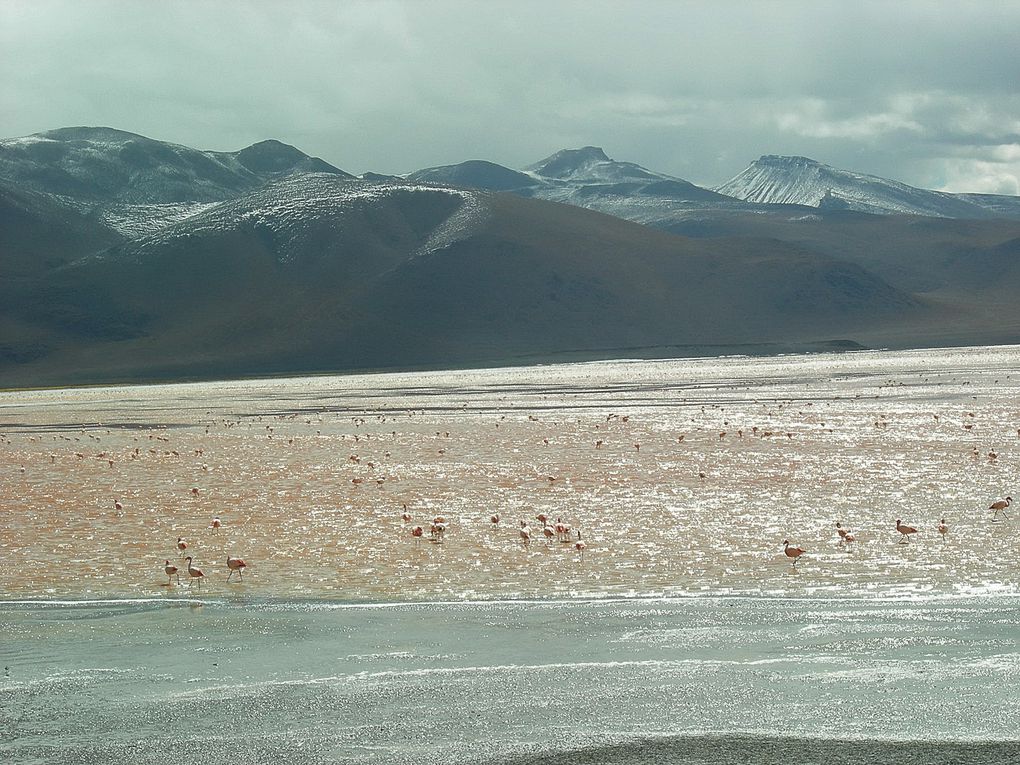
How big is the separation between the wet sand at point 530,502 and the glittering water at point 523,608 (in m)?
0.08

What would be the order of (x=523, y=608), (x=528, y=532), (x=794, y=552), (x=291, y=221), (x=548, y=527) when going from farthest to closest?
(x=291, y=221)
(x=548, y=527)
(x=528, y=532)
(x=794, y=552)
(x=523, y=608)

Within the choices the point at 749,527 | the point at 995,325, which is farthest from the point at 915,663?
the point at 995,325

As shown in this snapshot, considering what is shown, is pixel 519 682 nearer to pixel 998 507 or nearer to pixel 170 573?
pixel 170 573

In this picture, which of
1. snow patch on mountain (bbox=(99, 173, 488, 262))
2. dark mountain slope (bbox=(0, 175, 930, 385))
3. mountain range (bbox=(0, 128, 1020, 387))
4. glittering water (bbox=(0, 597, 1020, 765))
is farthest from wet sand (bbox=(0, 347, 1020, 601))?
snow patch on mountain (bbox=(99, 173, 488, 262))

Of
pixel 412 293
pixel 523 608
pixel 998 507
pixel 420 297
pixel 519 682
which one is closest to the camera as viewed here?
pixel 519 682

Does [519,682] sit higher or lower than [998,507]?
lower

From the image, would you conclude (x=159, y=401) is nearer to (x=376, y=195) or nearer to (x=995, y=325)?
(x=995, y=325)

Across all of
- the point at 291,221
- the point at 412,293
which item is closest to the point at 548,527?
the point at 412,293

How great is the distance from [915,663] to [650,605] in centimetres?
297

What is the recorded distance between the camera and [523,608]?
→ 12.6 meters

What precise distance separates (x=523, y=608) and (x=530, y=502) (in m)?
7.04

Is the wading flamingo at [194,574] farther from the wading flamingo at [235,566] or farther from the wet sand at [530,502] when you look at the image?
the wading flamingo at [235,566]

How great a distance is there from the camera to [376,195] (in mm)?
198750

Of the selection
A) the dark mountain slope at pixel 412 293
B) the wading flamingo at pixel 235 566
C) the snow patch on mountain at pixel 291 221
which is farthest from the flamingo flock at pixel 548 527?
the snow patch on mountain at pixel 291 221
